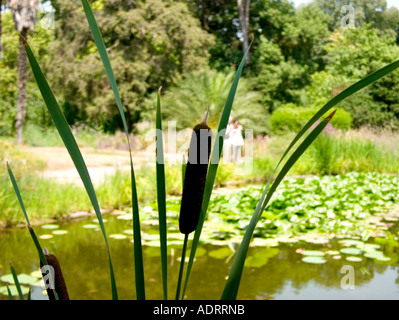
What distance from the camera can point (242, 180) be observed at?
8094 mm

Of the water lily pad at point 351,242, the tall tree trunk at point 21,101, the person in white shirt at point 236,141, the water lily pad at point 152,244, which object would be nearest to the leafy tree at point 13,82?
the tall tree trunk at point 21,101

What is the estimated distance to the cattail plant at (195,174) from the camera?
567 millimetres

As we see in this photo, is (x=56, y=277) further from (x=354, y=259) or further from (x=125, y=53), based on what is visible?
(x=125, y=53)

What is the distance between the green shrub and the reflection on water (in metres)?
9.01

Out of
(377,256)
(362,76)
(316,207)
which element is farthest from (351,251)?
(362,76)

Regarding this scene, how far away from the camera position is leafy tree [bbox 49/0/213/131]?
639 inches

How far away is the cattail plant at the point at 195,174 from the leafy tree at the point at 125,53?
15.7 meters

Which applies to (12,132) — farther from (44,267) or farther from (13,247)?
(44,267)

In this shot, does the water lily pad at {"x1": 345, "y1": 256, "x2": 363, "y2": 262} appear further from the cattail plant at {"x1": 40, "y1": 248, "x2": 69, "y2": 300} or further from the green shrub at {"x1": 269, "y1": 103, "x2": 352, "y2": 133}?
the green shrub at {"x1": 269, "y1": 103, "x2": 352, "y2": 133}

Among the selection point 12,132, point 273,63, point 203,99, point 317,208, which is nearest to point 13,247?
point 317,208

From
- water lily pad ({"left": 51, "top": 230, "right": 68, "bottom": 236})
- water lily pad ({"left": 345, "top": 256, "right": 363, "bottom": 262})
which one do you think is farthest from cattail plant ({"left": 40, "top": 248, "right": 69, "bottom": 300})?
water lily pad ({"left": 51, "top": 230, "right": 68, "bottom": 236})

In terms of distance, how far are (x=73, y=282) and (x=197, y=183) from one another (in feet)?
8.57

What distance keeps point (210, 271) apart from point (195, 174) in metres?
2.66

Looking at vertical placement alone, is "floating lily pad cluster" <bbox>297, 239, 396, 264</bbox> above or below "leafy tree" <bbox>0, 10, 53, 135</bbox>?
below
